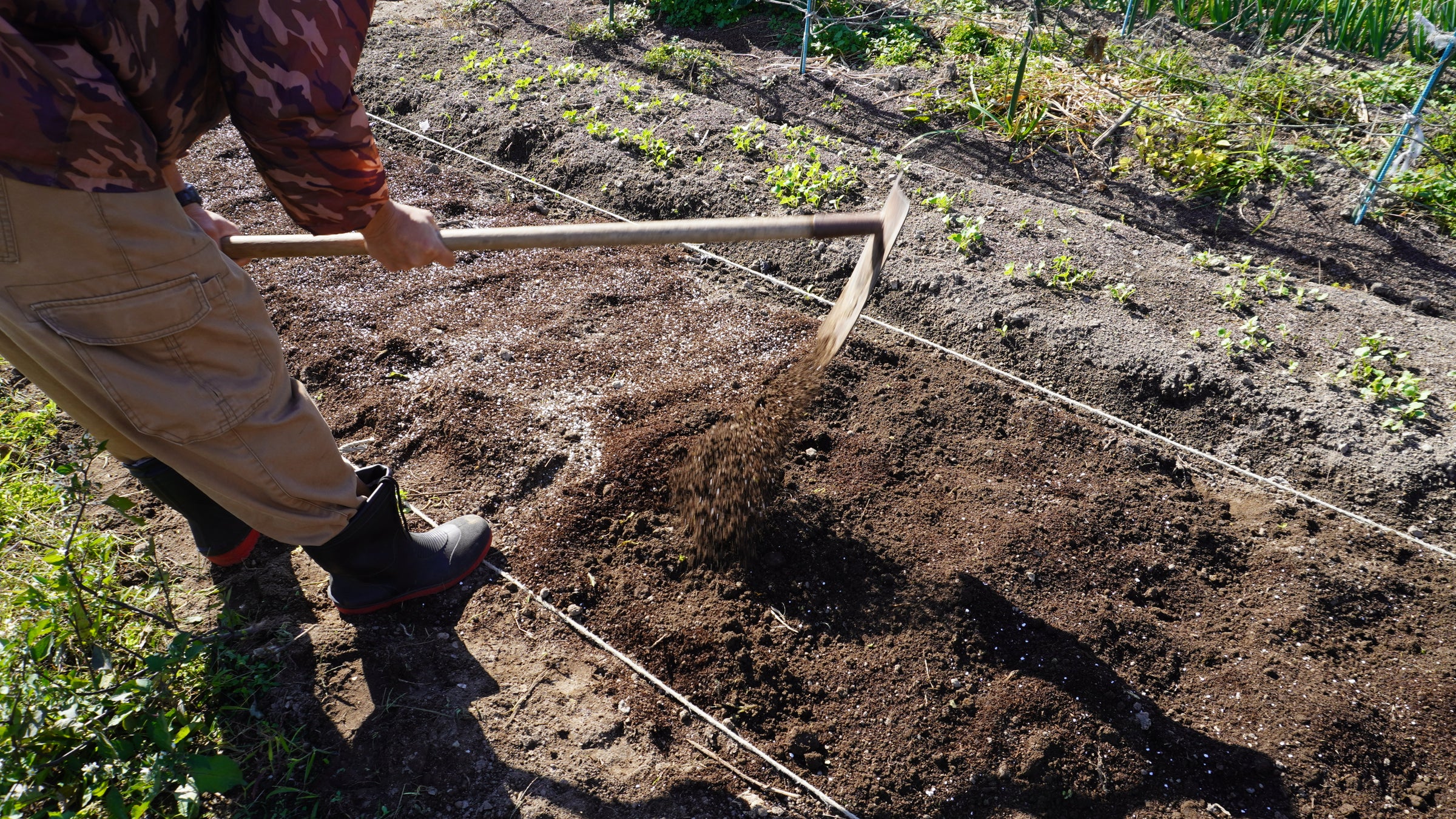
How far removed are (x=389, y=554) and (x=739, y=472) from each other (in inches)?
41.6

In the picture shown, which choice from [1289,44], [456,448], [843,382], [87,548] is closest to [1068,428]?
[843,382]

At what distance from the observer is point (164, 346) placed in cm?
155

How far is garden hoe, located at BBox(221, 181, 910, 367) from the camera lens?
6.14 ft

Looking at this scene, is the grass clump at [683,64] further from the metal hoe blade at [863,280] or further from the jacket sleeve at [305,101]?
the jacket sleeve at [305,101]

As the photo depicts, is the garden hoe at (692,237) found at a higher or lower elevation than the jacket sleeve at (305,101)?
lower

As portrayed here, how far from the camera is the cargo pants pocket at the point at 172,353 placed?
4.82 ft

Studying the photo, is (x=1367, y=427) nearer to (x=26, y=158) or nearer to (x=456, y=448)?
(x=456, y=448)

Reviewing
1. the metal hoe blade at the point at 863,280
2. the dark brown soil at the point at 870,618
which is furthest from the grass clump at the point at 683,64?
the metal hoe blade at the point at 863,280

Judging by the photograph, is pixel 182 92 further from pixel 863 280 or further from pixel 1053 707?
pixel 1053 707

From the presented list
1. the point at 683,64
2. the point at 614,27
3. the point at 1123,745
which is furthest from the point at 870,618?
the point at 614,27

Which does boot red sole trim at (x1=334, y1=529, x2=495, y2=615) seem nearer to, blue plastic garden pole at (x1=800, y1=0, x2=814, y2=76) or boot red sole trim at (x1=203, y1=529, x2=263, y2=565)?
boot red sole trim at (x1=203, y1=529, x2=263, y2=565)

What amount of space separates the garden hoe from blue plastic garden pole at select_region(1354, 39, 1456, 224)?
326cm

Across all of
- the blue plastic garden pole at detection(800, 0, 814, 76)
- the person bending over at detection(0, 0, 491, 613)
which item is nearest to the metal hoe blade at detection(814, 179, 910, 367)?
the person bending over at detection(0, 0, 491, 613)

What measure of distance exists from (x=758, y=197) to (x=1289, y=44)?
4150mm
